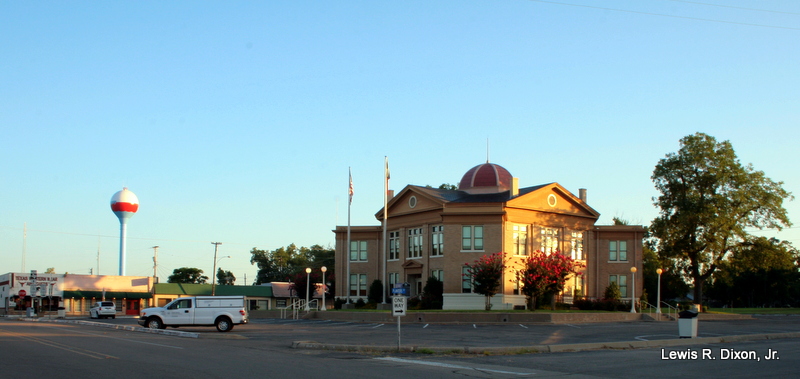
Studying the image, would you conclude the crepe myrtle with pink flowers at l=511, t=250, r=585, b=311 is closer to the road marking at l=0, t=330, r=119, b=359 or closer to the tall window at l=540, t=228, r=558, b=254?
the tall window at l=540, t=228, r=558, b=254

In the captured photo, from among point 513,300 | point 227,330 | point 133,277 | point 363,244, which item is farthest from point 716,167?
point 133,277

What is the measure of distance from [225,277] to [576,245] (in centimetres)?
9066

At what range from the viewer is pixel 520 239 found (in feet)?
159

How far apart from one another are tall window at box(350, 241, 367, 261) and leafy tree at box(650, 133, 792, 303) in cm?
2366

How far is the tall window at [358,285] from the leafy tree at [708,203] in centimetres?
2402

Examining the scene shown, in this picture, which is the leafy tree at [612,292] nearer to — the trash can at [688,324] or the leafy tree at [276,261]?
the trash can at [688,324]

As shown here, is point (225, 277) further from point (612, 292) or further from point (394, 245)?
point (612, 292)

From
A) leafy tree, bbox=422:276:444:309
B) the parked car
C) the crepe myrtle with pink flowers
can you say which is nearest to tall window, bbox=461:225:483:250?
leafy tree, bbox=422:276:444:309

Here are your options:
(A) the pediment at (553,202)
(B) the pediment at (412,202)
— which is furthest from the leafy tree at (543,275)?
(B) the pediment at (412,202)

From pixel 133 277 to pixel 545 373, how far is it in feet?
247

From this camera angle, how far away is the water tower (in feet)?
281

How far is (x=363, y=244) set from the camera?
55.6 m

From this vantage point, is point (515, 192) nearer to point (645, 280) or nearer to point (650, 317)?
point (650, 317)

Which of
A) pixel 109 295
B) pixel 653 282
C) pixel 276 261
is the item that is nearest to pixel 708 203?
pixel 653 282
